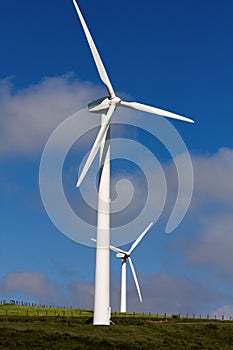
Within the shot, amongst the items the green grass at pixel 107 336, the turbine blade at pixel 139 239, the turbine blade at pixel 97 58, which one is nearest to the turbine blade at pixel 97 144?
the turbine blade at pixel 97 58

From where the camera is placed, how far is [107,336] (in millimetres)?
68312

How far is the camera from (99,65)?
7838 cm

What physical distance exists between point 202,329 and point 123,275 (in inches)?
1929

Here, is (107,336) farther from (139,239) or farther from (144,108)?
(139,239)

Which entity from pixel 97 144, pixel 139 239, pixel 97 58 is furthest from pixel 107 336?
pixel 139 239

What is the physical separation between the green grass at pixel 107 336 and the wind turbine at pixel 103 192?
9.85ft

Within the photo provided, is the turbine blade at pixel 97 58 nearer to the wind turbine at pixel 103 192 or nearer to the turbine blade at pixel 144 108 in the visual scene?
the wind turbine at pixel 103 192

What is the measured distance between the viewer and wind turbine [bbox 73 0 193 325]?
74.2 meters

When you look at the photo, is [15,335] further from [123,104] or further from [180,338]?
[123,104]

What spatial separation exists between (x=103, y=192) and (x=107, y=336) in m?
16.3

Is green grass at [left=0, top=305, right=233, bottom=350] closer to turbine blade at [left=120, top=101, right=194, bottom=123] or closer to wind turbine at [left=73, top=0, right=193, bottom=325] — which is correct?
wind turbine at [left=73, top=0, right=193, bottom=325]

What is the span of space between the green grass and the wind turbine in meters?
3.00

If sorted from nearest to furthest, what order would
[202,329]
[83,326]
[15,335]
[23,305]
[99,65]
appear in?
[15,335]
[83,326]
[99,65]
[202,329]
[23,305]

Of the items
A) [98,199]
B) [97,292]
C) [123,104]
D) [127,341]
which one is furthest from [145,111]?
[127,341]
